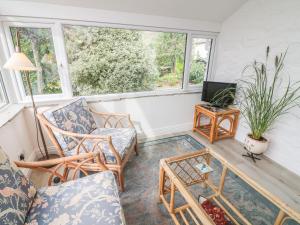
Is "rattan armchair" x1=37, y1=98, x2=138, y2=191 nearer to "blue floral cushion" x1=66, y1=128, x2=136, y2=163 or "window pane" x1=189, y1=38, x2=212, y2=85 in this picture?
"blue floral cushion" x1=66, y1=128, x2=136, y2=163

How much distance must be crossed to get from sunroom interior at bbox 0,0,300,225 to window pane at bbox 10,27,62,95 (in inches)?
0.4

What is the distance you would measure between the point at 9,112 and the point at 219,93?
106 inches

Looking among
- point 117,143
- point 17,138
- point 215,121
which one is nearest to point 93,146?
point 117,143

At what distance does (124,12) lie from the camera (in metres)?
2.11

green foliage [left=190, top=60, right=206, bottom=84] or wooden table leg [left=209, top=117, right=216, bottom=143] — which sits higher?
green foliage [left=190, top=60, right=206, bottom=84]

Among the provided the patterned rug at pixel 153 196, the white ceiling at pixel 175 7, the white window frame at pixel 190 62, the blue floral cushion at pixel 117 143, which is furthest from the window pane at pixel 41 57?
the white window frame at pixel 190 62

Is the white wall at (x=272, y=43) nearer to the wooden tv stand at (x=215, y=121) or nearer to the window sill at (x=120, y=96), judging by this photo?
the wooden tv stand at (x=215, y=121)

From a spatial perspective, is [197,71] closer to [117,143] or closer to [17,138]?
[117,143]

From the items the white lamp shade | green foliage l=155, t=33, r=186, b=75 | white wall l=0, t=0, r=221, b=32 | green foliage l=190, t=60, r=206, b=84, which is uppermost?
white wall l=0, t=0, r=221, b=32

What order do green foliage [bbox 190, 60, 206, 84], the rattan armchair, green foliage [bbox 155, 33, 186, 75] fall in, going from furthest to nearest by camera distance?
green foliage [bbox 190, 60, 206, 84] < green foliage [bbox 155, 33, 186, 75] < the rattan armchair

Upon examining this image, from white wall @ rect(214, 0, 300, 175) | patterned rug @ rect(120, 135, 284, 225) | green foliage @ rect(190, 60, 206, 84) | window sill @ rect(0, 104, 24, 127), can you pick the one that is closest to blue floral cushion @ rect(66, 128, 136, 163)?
patterned rug @ rect(120, 135, 284, 225)

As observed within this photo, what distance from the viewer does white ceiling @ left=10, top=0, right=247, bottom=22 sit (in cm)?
192

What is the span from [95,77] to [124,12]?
0.95 metres

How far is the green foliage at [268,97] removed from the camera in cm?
199
